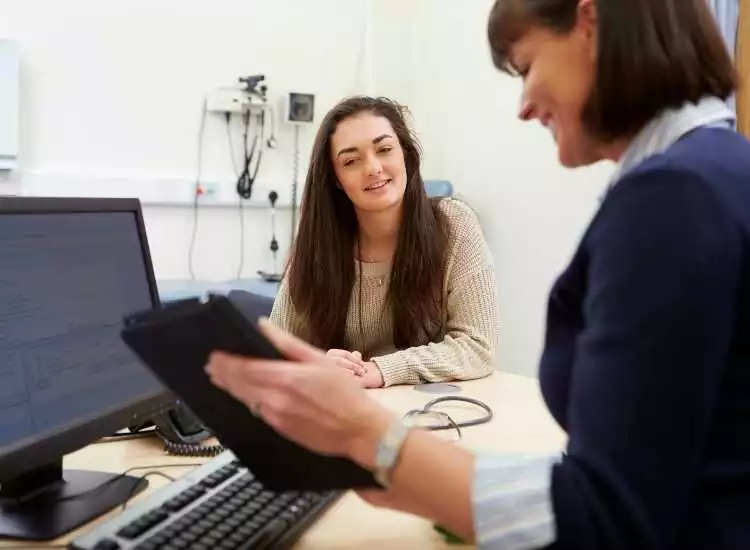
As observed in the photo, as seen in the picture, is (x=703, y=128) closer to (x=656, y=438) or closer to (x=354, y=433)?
(x=656, y=438)

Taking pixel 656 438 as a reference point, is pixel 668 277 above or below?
above

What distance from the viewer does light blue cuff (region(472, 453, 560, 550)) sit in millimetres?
635

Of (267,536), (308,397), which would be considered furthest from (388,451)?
(267,536)

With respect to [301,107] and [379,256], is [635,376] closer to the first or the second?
[379,256]

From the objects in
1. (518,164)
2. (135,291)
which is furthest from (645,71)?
(518,164)

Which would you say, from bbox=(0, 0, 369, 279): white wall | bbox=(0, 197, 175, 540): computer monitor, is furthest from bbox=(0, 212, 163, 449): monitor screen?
bbox=(0, 0, 369, 279): white wall

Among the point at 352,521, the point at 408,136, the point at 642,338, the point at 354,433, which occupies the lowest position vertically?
the point at 352,521

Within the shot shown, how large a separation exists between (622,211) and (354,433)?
1.02 ft

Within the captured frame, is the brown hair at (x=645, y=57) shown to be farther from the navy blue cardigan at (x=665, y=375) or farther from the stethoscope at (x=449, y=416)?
the stethoscope at (x=449, y=416)

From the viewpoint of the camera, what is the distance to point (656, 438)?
61cm

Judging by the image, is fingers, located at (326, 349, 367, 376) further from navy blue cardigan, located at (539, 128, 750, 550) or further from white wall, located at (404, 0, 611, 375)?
white wall, located at (404, 0, 611, 375)

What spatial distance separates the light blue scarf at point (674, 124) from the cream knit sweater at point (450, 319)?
0.90m

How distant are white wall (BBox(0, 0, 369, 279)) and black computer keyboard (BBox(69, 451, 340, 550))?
216 centimetres

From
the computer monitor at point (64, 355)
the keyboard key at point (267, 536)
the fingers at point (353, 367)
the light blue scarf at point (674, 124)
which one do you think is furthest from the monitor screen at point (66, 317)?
the light blue scarf at point (674, 124)
